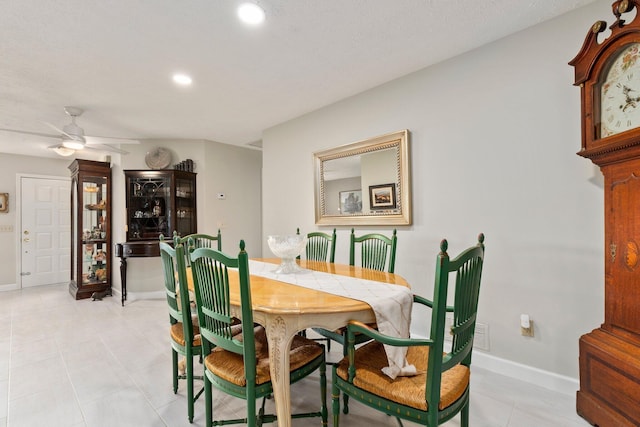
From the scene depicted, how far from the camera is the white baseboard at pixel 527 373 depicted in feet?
6.31

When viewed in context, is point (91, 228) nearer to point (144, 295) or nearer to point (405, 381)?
point (144, 295)

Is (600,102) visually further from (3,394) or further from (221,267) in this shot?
(3,394)

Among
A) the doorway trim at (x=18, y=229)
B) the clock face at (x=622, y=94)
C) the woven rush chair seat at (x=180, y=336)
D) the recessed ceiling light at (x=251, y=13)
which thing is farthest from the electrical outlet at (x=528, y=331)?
the doorway trim at (x=18, y=229)

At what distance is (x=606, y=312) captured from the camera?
1.64 m

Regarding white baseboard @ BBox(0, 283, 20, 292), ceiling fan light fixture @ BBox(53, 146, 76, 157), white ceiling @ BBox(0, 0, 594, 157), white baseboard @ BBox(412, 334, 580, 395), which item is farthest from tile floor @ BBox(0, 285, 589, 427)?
white baseboard @ BBox(0, 283, 20, 292)

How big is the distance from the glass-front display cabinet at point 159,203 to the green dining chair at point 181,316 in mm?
2828

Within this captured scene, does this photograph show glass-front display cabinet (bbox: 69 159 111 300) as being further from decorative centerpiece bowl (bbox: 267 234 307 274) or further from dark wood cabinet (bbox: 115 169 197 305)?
decorative centerpiece bowl (bbox: 267 234 307 274)

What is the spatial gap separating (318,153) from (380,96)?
0.94m

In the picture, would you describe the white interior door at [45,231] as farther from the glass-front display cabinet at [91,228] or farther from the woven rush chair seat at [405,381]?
the woven rush chair seat at [405,381]

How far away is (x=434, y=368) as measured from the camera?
1096 mm

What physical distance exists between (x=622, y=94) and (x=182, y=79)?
3.10 m

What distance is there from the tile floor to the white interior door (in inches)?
108

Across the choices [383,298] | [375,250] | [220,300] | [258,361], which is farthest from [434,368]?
[375,250]

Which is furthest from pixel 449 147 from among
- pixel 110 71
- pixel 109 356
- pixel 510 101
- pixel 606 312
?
pixel 109 356
